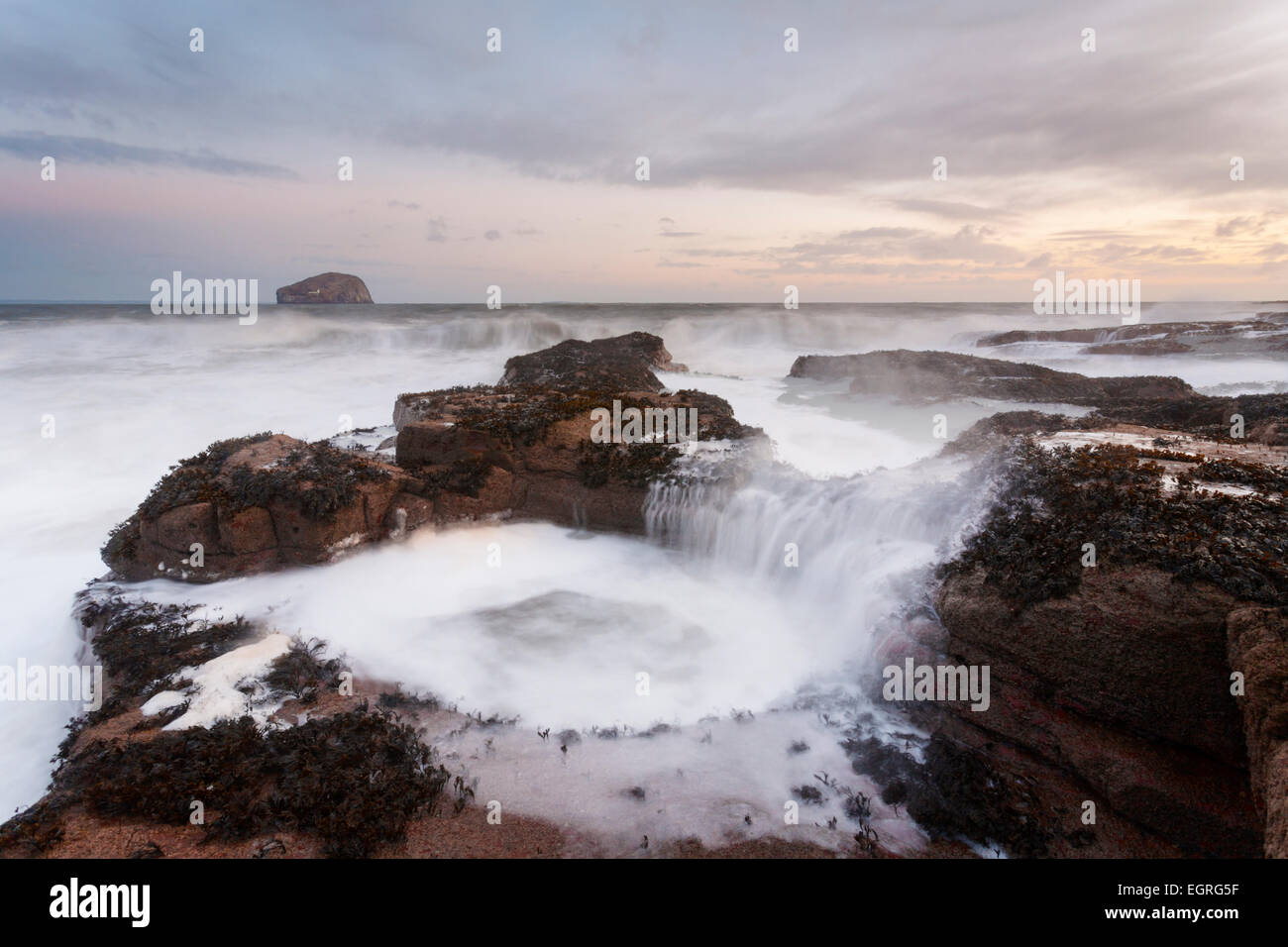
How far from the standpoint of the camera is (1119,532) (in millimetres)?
6055

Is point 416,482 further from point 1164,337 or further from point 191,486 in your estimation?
point 1164,337

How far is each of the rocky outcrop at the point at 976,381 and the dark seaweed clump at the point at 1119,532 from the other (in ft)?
41.2

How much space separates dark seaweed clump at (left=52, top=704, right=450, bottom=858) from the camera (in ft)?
16.2

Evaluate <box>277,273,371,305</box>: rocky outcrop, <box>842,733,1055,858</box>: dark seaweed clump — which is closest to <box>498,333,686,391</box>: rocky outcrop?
<box>842,733,1055,858</box>: dark seaweed clump

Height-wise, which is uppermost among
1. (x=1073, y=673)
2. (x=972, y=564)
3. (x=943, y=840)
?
(x=972, y=564)

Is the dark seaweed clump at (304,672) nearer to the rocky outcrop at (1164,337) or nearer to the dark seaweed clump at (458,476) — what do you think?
the dark seaweed clump at (458,476)

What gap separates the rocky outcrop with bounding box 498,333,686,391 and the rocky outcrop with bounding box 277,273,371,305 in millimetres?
91248

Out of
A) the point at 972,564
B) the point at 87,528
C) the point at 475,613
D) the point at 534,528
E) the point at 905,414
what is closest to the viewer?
the point at 972,564

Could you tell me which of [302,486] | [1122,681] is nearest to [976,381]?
[1122,681]

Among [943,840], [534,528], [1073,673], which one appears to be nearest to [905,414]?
[534,528]

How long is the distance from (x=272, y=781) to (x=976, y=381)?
23.6m

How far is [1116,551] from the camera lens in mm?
5832

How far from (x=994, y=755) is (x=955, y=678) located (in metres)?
0.80
